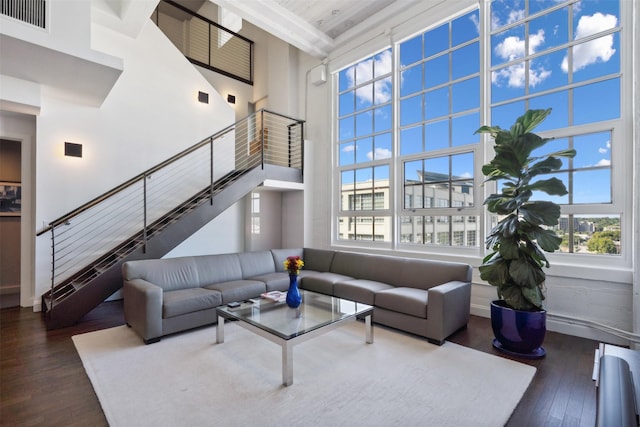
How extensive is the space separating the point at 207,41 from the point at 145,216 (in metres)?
5.27

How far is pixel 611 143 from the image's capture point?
10.5 ft

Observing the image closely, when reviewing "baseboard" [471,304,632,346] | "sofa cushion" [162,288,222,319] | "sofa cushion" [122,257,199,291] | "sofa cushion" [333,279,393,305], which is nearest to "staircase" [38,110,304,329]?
"sofa cushion" [122,257,199,291]

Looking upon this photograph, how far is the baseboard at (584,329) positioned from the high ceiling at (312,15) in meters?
4.54

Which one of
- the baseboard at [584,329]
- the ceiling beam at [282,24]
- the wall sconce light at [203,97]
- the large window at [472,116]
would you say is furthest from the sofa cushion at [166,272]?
the baseboard at [584,329]

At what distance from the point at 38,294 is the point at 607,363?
5.83 meters

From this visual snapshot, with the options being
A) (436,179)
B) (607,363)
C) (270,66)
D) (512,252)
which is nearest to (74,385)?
(607,363)

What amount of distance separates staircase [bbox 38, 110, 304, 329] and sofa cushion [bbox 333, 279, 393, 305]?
2154mm

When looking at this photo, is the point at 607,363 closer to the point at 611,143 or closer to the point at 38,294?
the point at 611,143

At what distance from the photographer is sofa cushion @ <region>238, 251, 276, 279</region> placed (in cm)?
448

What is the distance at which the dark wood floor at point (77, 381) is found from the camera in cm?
194

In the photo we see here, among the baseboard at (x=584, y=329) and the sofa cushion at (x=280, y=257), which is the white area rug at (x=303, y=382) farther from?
the sofa cushion at (x=280, y=257)

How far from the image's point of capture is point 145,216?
391cm

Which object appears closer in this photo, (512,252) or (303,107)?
(512,252)

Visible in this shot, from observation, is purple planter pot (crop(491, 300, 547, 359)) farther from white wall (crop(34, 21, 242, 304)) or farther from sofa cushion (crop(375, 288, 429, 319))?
white wall (crop(34, 21, 242, 304))
